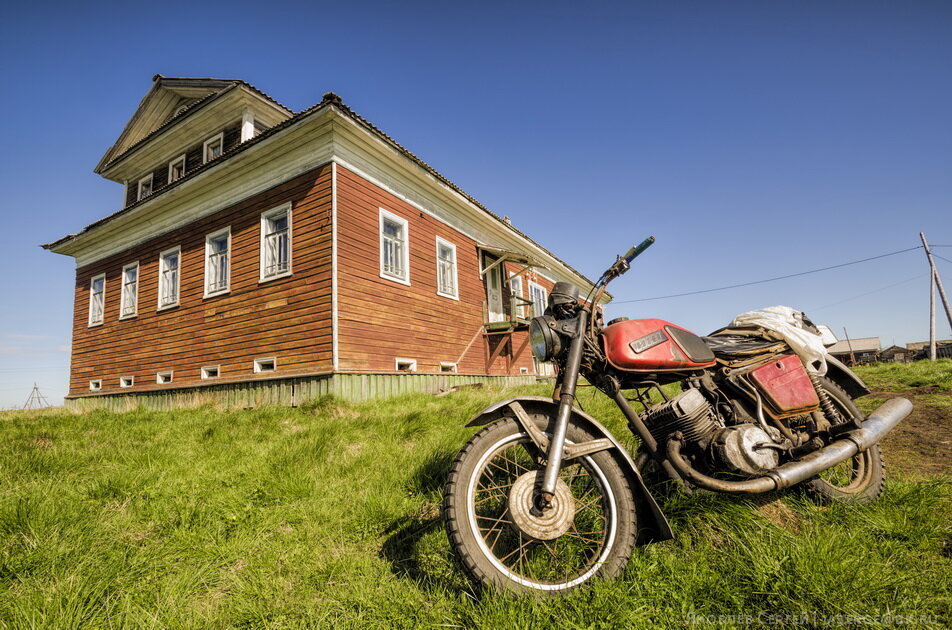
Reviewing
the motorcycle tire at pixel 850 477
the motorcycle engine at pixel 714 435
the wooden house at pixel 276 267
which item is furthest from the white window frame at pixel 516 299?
the motorcycle engine at pixel 714 435

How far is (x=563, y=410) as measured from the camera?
2035 millimetres

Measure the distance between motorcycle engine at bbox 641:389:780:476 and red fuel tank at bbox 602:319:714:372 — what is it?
20cm

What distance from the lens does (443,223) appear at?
1227 centimetres

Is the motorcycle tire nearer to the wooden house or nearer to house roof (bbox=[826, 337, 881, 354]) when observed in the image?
the wooden house

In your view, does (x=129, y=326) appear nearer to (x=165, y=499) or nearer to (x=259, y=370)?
(x=259, y=370)

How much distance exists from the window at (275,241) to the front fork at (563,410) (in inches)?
346

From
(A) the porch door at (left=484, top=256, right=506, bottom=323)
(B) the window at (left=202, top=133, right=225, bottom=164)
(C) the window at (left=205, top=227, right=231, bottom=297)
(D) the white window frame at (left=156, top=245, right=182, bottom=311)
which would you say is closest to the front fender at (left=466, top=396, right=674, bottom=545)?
(C) the window at (left=205, top=227, right=231, bottom=297)

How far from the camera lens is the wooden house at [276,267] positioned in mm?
8938

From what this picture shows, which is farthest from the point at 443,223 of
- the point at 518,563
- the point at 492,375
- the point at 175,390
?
the point at 518,563

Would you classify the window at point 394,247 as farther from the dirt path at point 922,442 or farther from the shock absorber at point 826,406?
the dirt path at point 922,442

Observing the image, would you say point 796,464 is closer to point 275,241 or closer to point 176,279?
point 275,241

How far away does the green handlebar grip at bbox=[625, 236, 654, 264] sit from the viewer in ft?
7.74

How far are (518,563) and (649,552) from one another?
0.65m

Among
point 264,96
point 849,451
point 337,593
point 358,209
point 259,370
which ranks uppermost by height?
point 264,96
